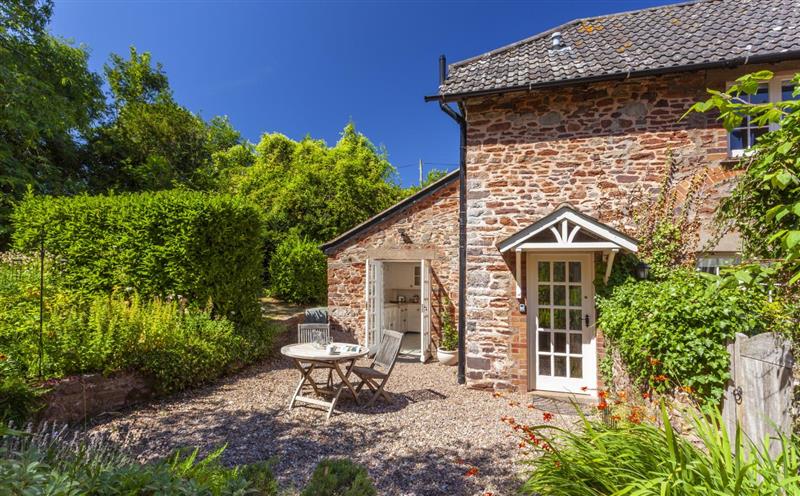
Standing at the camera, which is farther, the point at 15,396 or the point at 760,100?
the point at 760,100

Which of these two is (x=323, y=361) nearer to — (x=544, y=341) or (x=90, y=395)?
(x=90, y=395)

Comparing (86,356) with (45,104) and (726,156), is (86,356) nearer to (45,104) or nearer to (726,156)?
(45,104)

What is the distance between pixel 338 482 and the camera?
9.00 ft

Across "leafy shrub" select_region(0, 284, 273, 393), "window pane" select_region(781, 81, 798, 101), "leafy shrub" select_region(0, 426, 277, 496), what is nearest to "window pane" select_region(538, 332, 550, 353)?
"window pane" select_region(781, 81, 798, 101)

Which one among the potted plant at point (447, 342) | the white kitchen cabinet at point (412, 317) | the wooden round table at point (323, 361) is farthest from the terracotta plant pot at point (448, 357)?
the white kitchen cabinet at point (412, 317)

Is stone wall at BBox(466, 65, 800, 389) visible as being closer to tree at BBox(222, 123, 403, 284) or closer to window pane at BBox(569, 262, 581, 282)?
window pane at BBox(569, 262, 581, 282)

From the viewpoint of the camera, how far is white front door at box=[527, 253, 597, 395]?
21.2 feet

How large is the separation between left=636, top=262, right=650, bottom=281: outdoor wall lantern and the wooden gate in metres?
3.01

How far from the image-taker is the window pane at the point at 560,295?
6605mm

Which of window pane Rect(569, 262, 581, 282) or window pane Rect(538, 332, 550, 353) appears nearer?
window pane Rect(569, 262, 581, 282)

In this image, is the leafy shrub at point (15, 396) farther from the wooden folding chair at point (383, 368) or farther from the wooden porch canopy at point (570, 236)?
the wooden porch canopy at point (570, 236)

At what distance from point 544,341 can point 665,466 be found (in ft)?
13.9

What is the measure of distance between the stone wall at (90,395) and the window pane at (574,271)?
711cm

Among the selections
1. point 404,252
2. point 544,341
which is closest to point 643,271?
point 544,341
